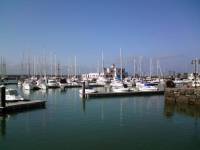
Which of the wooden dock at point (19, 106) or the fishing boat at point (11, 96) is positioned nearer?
the wooden dock at point (19, 106)

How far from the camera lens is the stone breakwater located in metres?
43.3

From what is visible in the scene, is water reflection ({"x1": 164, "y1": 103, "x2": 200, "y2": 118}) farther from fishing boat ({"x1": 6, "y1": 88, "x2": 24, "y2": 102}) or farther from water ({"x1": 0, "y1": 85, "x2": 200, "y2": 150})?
fishing boat ({"x1": 6, "y1": 88, "x2": 24, "y2": 102})

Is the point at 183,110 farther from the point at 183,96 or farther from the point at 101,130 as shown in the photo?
the point at 101,130

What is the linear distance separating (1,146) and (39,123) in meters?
8.70

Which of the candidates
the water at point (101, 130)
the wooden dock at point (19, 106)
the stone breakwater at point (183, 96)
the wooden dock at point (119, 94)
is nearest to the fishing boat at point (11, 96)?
the wooden dock at point (19, 106)

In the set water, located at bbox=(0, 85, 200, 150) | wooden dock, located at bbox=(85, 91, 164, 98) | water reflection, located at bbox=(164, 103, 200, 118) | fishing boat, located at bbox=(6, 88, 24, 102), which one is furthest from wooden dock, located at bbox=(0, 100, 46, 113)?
water reflection, located at bbox=(164, 103, 200, 118)

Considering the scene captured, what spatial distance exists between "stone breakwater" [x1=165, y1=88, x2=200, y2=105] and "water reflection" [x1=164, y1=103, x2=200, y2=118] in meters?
1.21

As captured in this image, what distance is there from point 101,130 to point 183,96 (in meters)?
23.7

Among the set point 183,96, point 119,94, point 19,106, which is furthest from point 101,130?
point 119,94

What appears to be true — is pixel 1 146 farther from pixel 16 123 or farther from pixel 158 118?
pixel 158 118

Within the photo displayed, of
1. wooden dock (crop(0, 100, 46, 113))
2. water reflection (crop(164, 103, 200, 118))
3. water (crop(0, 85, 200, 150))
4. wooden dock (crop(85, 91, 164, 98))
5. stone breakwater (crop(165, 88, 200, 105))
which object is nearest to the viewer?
water (crop(0, 85, 200, 150))

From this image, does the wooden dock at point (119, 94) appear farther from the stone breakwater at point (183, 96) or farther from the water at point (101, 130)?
the water at point (101, 130)

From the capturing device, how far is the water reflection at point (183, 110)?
36.4 m

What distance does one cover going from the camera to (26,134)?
83.7 ft
